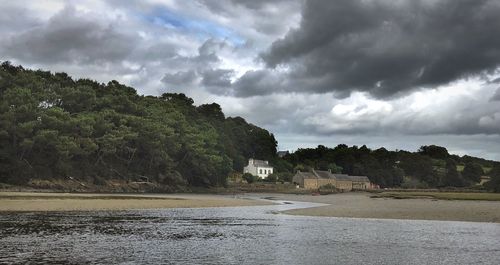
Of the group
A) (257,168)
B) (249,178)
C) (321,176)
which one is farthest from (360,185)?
(249,178)

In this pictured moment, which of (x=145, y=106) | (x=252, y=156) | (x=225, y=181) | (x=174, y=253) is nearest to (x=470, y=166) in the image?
(x=252, y=156)

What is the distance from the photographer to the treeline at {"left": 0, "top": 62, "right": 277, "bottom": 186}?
80.8m

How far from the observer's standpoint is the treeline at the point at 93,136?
8075cm

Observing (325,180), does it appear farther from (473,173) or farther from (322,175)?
(473,173)

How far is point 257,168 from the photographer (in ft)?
575

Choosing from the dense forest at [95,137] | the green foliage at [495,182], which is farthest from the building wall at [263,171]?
the green foliage at [495,182]

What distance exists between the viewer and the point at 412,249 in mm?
23172

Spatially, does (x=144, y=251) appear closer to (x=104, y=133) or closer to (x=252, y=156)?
(x=104, y=133)

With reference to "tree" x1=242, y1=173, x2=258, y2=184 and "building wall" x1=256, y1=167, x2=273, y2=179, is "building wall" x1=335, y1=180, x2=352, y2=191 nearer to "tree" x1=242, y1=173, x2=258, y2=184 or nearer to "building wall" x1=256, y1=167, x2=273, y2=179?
"tree" x1=242, y1=173, x2=258, y2=184

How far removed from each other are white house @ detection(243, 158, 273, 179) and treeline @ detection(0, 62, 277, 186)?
129 ft

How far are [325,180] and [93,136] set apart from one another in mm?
77948

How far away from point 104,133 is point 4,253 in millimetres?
79034

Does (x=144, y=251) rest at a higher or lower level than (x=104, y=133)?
lower

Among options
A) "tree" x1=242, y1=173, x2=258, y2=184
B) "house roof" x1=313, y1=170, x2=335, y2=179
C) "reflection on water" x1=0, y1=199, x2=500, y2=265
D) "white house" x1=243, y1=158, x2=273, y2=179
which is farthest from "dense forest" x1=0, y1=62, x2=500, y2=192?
"reflection on water" x1=0, y1=199, x2=500, y2=265
